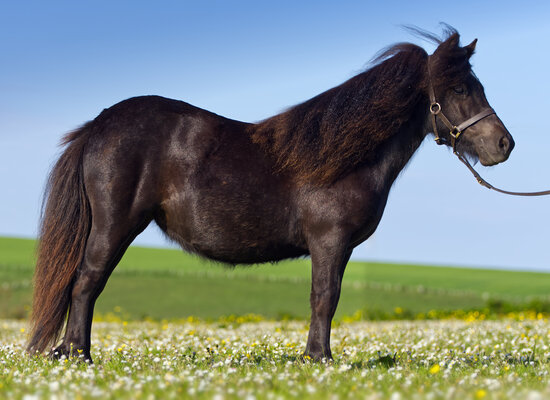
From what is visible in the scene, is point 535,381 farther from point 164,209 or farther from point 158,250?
point 158,250

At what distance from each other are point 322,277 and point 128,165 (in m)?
2.77

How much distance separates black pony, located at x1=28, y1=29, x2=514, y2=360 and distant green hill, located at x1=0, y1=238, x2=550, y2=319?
14.2 meters

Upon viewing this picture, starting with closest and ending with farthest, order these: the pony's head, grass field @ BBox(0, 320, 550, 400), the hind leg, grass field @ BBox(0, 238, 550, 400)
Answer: grass field @ BBox(0, 320, 550, 400) < grass field @ BBox(0, 238, 550, 400) < the hind leg < the pony's head

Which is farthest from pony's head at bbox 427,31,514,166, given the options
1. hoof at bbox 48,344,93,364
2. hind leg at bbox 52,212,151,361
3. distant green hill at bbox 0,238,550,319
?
distant green hill at bbox 0,238,550,319

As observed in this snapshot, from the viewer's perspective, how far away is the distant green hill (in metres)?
29.5

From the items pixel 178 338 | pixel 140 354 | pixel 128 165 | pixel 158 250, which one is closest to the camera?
pixel 128 165

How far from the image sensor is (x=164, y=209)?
7590mm

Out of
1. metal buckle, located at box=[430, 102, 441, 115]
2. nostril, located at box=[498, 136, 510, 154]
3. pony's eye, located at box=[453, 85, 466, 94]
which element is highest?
pony's eye, located at box=[453, 85, 466, 94]

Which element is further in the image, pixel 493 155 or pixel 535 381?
pixel 493 155

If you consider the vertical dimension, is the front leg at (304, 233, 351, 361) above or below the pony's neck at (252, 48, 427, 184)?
below

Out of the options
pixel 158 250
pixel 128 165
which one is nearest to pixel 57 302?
pixel 128 165

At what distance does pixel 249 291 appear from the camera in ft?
110

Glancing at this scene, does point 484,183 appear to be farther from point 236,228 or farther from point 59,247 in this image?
point 59,247

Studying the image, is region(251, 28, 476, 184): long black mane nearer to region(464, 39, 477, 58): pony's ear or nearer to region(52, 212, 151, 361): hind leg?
region(464, 39, 477, 58): pony's ear
